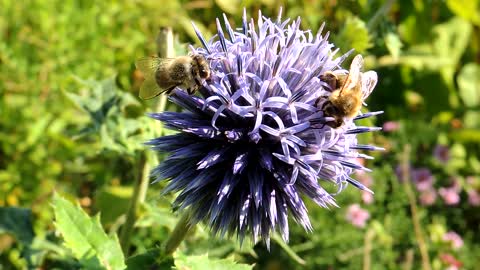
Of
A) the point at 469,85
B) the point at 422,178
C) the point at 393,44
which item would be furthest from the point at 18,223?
the point at 469,85

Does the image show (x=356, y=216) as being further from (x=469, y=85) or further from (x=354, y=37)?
(x=354, y=37)

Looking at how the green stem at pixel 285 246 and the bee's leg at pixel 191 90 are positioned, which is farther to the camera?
the green stem at pixel 285 246

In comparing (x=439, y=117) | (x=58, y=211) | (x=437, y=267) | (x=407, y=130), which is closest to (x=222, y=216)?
(x=58, y=211)

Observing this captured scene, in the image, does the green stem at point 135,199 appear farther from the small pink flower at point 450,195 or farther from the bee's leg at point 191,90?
the small pink flower at point 450,195

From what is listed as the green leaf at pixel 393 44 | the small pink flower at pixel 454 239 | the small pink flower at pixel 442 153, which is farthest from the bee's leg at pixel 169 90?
the small pink flower at pixel 442 153

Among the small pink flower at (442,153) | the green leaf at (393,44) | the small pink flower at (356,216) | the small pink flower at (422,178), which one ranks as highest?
the green leaf at (393,44)

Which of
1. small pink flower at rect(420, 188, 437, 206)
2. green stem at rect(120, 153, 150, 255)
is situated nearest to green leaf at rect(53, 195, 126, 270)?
green stem at rect(120, 153, 150, 255)
